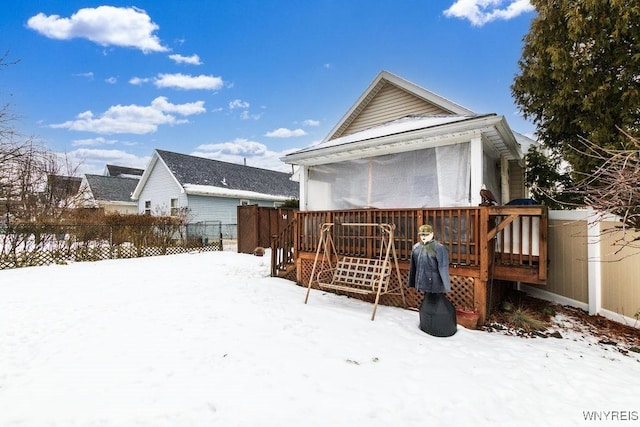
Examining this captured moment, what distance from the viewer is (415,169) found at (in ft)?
21.5

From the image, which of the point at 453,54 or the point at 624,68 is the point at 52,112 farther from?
the point at 624,68

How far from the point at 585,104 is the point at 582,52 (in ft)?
3.94

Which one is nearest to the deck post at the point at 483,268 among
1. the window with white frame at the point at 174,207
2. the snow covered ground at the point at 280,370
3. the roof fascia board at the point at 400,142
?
the snow covered ground at the point at 280,370

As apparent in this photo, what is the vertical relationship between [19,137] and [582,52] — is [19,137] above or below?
below

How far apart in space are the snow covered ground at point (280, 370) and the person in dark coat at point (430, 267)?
2.24 ft

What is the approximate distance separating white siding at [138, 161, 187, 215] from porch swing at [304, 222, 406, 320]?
1367 cm

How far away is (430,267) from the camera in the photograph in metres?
4.26

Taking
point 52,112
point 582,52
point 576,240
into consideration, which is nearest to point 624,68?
point 582,52

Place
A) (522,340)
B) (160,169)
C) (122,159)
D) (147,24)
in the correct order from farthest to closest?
(122,159) < (160,169) < (147,24) < (522,340)

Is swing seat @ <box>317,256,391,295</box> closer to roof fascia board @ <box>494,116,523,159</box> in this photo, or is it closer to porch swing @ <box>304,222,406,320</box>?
porch swing @ <box>304,222,406,320</box>

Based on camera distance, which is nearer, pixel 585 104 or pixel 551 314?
pixel 551 314

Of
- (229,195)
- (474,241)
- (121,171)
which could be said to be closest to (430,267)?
(474,241)

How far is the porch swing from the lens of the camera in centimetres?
512

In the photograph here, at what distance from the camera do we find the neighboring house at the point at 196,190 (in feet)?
58.0
